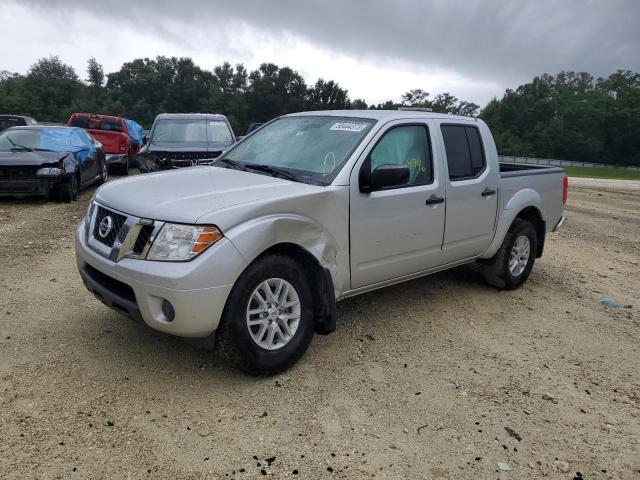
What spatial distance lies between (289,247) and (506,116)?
86567mm

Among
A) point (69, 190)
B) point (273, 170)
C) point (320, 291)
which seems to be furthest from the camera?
point (69, 190)

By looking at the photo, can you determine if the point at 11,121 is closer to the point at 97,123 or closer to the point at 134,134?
the point at 97,123

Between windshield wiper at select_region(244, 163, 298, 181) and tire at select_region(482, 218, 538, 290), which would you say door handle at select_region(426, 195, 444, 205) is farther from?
tire at select_region(482, 218, 538, 290)

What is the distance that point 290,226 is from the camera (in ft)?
11.4

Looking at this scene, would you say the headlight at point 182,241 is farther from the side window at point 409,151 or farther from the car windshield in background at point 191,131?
the car windshield in background at point 191,131

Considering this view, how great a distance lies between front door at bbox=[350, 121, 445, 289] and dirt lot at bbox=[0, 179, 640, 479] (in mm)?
618

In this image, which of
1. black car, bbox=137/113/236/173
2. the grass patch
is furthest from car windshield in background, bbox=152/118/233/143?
the grass patch

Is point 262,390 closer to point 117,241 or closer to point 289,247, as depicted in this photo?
point 289,247

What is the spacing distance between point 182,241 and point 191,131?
8319 millimetres

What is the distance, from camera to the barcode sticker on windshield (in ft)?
13.7

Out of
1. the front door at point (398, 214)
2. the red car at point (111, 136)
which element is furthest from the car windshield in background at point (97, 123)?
the front door at point (398, 214)

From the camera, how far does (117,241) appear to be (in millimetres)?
3303

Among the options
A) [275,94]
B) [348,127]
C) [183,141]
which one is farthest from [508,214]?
[275,94]

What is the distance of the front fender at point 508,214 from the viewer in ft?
17.6
